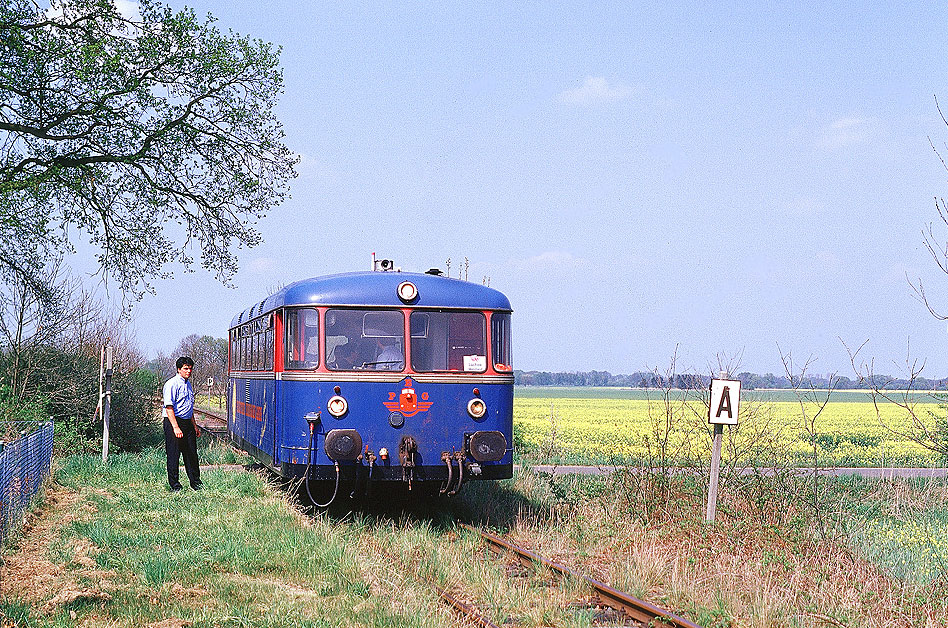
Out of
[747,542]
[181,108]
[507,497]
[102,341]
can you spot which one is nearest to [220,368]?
[102,341]

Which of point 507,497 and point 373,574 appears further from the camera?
point 507,497

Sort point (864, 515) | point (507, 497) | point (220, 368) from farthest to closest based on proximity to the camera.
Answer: point (220, 368) → point (507, 497) → point (864, 515)

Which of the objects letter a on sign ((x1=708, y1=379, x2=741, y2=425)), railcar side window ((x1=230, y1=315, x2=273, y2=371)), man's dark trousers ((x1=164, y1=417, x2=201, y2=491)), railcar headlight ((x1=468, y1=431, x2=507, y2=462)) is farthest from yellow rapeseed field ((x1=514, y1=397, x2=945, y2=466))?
man's dark trousers ((x1=164, y1=417, x2=201, y2=491))

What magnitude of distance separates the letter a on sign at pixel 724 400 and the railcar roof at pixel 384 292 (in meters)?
2.70

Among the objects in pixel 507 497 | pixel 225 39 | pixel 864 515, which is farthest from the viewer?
pixel 225 39

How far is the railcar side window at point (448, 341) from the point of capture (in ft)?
38.5

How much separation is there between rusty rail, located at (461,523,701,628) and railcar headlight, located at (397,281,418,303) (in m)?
3.32

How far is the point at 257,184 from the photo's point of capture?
2289cm

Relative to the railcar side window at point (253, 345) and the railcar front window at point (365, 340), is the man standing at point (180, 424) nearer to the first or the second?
the railcar side window at point (253, 345)

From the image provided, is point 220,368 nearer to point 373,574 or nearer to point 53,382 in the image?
point 53,382

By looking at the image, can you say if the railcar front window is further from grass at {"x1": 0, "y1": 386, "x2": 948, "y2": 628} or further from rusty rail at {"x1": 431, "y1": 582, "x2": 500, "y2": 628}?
rusty rail at {"x1": 431, "y1": 582, "x2": 500, "y2": 628}

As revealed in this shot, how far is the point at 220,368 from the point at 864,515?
2015 inches

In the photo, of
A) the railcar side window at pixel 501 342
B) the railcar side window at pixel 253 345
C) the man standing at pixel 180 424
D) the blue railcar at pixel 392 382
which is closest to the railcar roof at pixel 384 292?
the blue railcar at pixel 392 382

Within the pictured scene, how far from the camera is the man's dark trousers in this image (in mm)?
13922
